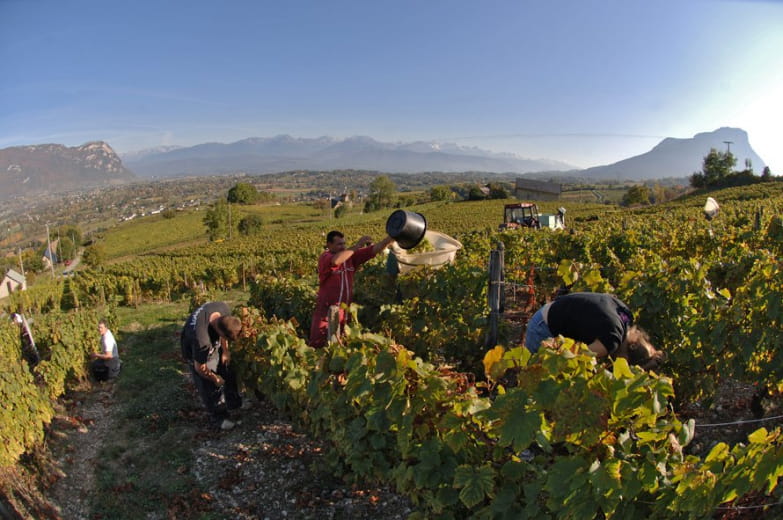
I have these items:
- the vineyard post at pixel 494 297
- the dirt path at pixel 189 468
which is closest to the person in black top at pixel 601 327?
the vineyard post at pixel 494 297

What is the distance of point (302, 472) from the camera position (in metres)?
4.32

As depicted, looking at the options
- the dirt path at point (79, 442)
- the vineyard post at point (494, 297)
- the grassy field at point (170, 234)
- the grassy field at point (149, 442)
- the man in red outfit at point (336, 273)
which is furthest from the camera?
the grassy field at point (170, 234)

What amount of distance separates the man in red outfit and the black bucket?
0.92 metres

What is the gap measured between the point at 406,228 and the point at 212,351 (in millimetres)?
2992

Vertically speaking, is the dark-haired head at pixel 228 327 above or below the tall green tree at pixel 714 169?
below

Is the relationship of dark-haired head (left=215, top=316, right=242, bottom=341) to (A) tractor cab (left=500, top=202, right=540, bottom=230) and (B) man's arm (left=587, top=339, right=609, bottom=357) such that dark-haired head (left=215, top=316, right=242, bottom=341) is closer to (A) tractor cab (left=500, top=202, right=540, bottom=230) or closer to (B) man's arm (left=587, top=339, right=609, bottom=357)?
(B) man's arm (left=587, top=339, right=609, bottom=357)

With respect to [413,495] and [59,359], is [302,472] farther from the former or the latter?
[59,359]

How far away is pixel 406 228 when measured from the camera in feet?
12.6

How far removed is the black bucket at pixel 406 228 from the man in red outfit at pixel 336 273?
92cm

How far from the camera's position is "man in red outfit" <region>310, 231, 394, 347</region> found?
4.99 m

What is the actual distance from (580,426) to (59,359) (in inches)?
297

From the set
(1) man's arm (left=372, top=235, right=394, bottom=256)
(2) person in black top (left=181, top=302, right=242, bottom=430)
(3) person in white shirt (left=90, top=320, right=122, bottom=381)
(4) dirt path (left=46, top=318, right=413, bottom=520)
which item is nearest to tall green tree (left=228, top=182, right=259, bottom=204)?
(3) person in white shirt (left=90, top=320, right=122, bottom=381)

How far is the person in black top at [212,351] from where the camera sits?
16.9 ft

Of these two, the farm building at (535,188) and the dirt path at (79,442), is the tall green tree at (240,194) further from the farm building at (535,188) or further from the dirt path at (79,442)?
the dirt path at (79,442)
